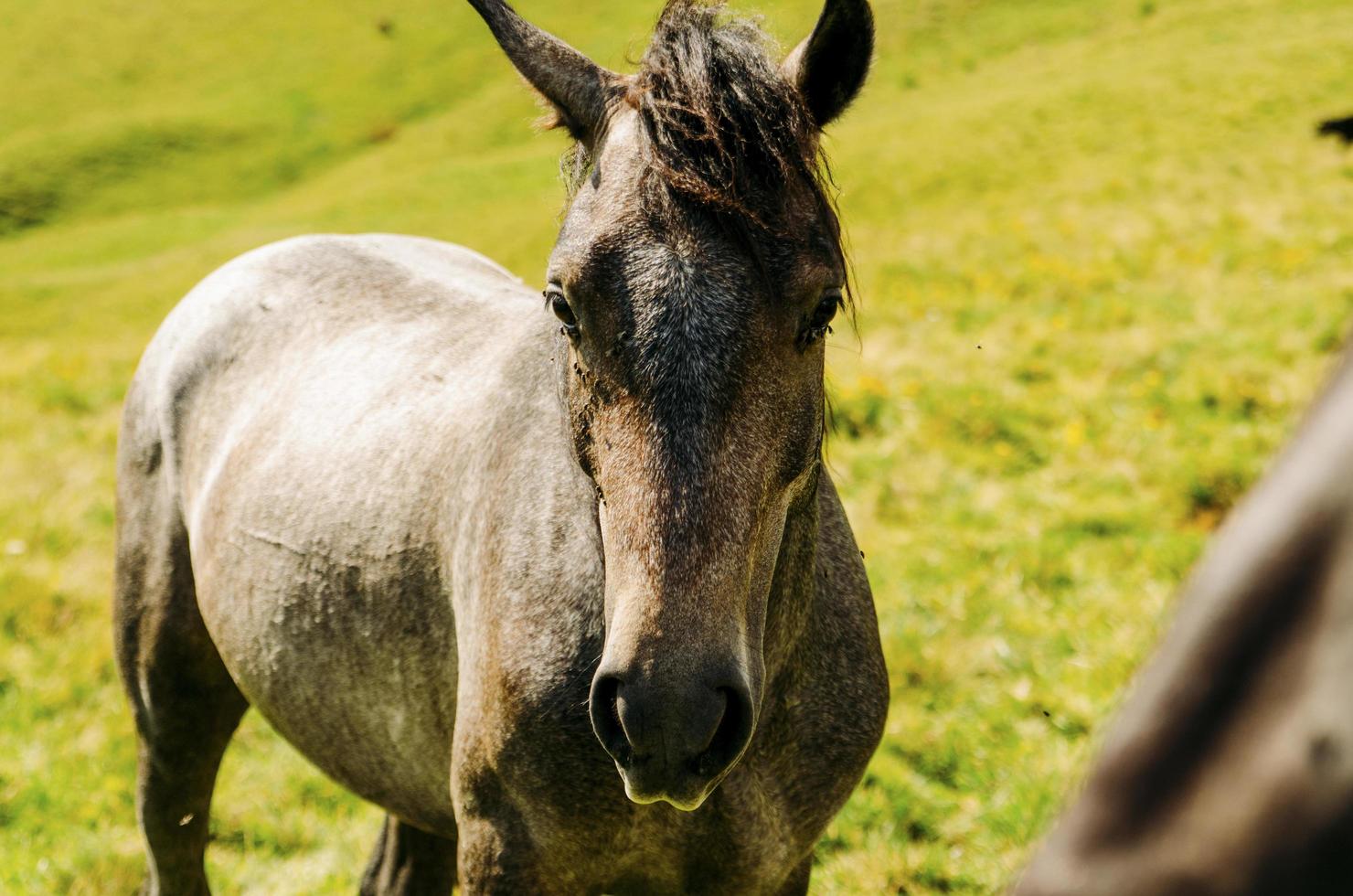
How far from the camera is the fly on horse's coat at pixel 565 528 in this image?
2074 mm

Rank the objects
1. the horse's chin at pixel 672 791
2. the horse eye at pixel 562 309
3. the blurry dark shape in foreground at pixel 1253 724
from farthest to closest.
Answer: the horse eye at pixel 562 309 < the horse's chin at pixel 672 791 < the blurry dark shape in foreground at pixel 1253 724

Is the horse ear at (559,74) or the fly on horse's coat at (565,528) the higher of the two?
the horse ear at (559,74)

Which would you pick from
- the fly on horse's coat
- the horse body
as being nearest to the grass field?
the fly on horse's coat

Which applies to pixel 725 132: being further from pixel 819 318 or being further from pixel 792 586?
pixel 792 586

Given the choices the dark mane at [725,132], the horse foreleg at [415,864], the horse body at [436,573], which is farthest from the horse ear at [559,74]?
the horse foreleg at [415,864]

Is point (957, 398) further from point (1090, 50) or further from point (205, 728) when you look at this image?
point (1090, 50)

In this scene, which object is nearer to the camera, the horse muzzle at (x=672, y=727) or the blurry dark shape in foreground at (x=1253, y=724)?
the blurry dark shape in foreground at (x=1253, y=724)

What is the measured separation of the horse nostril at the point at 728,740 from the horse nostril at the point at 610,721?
0.14 m

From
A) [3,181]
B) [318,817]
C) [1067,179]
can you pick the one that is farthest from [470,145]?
[318,817]

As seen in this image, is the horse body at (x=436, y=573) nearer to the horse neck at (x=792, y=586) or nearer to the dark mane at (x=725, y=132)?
the horse neck at (x=792, y=586)

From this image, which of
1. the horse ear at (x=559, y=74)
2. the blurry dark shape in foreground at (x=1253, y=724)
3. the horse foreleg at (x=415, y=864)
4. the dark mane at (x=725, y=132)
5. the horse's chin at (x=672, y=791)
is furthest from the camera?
the horse foreleg at (x=415, y=864)

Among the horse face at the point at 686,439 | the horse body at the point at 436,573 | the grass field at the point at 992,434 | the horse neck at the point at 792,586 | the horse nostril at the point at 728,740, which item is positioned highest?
the horse face at the point at 686,439

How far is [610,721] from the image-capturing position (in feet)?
6.74

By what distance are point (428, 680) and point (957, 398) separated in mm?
5443
